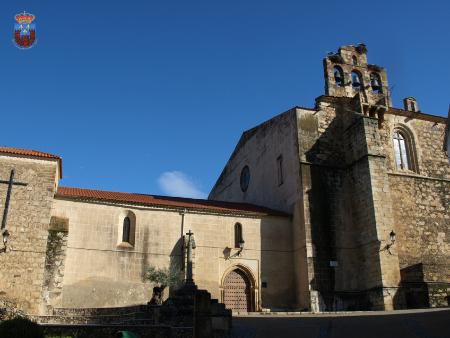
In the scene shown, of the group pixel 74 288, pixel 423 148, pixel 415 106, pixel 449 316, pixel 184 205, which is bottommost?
pixel 449 316

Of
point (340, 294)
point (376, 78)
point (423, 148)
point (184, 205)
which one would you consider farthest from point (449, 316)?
point (376, 78)

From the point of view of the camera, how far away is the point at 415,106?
1270 inches

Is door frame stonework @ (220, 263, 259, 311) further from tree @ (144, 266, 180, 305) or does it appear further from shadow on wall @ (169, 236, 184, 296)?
tree @ (144, 266, 180, 305)

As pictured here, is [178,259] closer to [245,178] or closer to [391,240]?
[391,240]

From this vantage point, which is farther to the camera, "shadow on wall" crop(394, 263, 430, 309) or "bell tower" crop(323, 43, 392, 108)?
A: "bell tower" crop(323, 43, 392, 108)

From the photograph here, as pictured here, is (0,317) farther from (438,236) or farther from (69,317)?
(438,236)

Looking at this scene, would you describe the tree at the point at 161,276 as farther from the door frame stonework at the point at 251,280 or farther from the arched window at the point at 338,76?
the arched window at the point at 338,76

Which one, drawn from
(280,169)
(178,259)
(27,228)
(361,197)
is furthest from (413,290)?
(27,228)

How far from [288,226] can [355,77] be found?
10.6 m

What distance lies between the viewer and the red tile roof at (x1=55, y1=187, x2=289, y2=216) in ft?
72.3

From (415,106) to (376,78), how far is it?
12.9ft

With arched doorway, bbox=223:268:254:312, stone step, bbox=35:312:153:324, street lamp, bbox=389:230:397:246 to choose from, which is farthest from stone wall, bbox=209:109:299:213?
stone step, bbox=35:312:153:324

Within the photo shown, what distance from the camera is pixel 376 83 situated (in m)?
30.1

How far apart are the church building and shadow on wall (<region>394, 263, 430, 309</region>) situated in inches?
1.8
